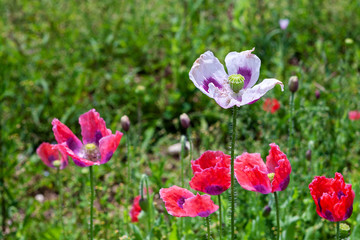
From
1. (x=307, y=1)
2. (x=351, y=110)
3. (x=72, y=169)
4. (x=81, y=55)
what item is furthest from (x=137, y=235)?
(x=307, y=1)

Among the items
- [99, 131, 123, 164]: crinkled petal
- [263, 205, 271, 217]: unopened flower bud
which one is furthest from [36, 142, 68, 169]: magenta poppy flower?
[263, 205, 271, 217]: unopened flower bud

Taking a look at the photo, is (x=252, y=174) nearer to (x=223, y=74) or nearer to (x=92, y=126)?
(x=223, y=74)

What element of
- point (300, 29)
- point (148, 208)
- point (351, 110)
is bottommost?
point (148, 208)

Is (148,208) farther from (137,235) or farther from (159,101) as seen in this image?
(159,101)

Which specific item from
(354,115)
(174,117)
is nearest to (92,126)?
(354,115)

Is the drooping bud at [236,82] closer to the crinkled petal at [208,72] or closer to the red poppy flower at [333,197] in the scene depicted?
the crinkled petal at [208,72]

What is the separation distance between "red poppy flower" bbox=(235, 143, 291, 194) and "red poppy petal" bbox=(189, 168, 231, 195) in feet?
0.18

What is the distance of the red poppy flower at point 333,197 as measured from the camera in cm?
143

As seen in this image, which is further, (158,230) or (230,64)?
(158,230)

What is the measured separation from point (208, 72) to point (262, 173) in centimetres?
36

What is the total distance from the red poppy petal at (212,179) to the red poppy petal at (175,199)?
50 mm

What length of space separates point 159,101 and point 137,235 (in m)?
1.88

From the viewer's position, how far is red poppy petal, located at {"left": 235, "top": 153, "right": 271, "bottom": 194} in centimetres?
148

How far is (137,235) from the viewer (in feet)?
6.93
